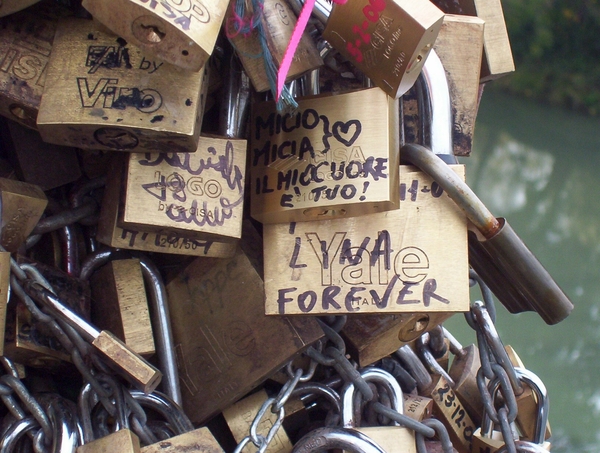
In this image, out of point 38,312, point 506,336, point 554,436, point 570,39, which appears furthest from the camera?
point 570,39

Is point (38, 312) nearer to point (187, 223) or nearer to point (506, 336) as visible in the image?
point (187, 223)

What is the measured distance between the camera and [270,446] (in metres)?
0.79

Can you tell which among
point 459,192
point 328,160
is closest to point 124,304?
point 328,160

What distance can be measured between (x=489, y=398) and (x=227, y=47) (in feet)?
1.85

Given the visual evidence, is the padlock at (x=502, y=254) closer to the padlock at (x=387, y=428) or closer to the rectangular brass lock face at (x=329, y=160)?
the rectangular brass lock face at (x=329, y=160)

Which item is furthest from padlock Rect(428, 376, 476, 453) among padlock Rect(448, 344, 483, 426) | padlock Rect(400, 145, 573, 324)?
padlock Rect(400, 145, 573, 324)

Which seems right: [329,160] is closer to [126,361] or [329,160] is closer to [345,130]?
[345,130]

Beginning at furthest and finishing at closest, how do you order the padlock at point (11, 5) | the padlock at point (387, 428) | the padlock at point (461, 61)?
the padlock at point (461, 61) → the padlock at point (387, 428) → the padlock at point (11, 5)

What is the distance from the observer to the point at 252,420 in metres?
0.81

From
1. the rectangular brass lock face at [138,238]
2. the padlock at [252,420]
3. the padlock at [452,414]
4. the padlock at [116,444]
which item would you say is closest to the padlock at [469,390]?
the padlock at [452,414]

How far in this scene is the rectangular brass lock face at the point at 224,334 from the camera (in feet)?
2.52

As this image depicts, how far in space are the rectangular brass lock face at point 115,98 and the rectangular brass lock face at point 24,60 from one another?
0.06 ft

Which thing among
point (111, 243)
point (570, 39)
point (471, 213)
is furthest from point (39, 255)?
point (570, 39)

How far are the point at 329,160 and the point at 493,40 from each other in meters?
0.38
